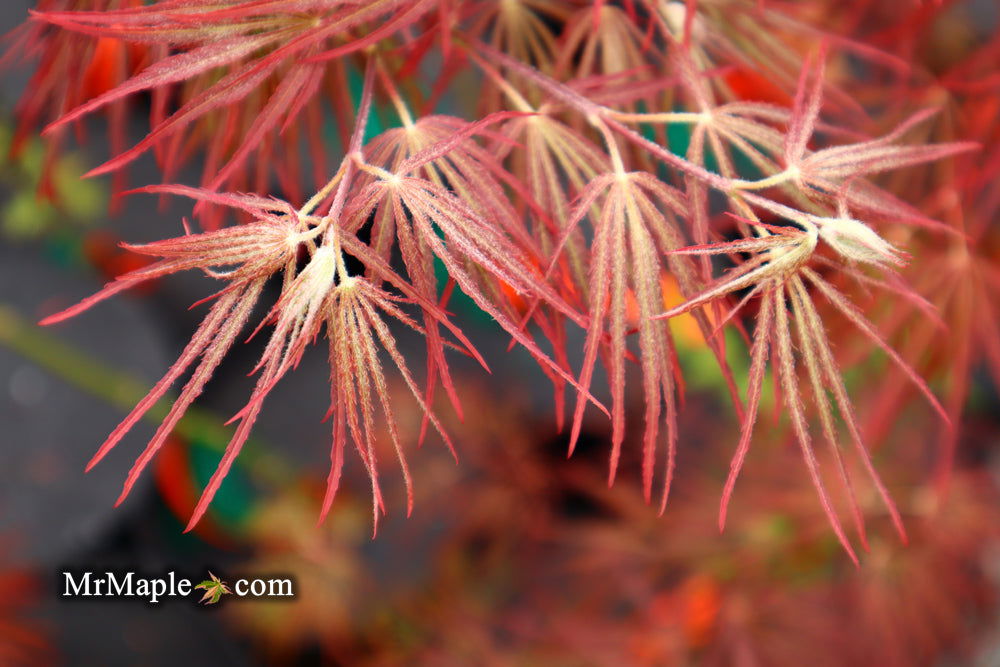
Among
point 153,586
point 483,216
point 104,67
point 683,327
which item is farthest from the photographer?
point 683,327

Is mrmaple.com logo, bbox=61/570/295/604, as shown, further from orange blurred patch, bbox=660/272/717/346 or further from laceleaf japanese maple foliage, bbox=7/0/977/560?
orange blurred patch, bbox=660/272/717/346

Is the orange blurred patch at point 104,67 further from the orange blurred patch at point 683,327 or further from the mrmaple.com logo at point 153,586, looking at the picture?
the orange blurred patch at point 683,327

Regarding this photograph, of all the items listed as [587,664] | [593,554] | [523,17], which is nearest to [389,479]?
[593,554]

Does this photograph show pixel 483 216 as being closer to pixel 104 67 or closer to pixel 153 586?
pixel 153 586

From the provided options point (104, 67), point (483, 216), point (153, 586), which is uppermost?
point (104, 67)

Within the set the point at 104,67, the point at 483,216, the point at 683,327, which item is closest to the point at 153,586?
the point at 483,216

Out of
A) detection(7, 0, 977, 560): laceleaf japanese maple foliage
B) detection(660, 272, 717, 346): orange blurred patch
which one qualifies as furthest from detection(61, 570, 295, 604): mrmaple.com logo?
detection(660, 272, 717, 346): orange blurred patch

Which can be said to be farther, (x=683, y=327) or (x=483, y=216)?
(x=683, y=327)

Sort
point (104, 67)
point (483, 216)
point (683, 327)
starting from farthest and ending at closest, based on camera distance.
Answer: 1. point (683, 327)
2. point (104, 67)
3. point (483, 216)

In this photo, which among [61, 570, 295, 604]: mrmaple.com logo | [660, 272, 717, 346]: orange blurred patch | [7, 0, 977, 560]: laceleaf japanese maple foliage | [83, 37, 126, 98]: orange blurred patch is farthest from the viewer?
[660, 272, 717, 346]: orange blurred patch
